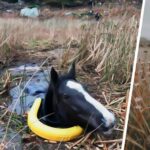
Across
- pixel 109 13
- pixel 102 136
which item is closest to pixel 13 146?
pixel 102 136

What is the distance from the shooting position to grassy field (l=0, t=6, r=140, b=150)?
6.68 ft

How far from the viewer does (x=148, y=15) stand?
1939 millimetres

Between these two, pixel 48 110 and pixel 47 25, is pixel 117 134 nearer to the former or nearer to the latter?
pixel 48 110

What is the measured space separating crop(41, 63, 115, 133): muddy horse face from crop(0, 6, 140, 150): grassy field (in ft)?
0.11

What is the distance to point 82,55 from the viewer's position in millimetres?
2092

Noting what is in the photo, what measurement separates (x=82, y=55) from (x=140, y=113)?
0.30 meters

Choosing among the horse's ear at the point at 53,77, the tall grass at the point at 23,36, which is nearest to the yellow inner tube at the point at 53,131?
the horse's ear at the point at 53,77

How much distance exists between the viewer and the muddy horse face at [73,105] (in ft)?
6.67

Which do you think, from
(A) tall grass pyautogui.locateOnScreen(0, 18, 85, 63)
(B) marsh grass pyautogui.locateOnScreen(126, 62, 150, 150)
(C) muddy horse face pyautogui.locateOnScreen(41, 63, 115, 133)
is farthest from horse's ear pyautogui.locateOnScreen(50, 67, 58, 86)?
(B) marsh grass pyautogui.locateOnScreen(126, 62, 150, 150)

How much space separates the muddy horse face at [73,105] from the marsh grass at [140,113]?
0.08 meters

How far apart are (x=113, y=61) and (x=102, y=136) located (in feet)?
0.89

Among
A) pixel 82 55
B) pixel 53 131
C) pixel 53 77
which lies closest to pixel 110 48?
pixel 82 55

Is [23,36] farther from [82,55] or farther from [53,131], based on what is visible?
[53,131]

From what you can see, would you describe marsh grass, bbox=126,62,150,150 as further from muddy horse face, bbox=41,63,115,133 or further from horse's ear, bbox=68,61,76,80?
horse's ear, bbox=68,61,76,80
